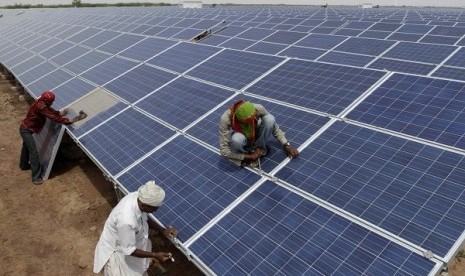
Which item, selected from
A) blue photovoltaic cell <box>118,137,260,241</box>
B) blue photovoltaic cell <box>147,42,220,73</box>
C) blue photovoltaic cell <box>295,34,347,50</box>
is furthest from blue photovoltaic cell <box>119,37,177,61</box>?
blue photovoltaic cell <box>118,137,260,241</box>

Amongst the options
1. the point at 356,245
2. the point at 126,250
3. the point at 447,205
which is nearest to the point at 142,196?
the point at 126,250

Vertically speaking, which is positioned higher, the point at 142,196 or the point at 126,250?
the point at 142,196

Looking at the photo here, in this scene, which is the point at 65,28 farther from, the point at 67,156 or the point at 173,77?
the point at 173,77

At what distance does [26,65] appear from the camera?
758 inches

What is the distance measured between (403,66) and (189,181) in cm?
838

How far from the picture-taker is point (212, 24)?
20.9 meters

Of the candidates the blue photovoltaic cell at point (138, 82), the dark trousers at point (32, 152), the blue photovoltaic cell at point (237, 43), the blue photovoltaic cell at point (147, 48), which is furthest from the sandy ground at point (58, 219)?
the blue photovoltaic cell at point (237, 43)

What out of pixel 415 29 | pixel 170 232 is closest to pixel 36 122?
pixel 170 232

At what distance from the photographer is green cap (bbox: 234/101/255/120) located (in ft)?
23.2

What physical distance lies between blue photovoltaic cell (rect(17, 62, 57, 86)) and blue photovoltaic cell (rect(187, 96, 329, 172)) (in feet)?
36.4

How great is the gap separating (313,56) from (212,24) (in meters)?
9.35

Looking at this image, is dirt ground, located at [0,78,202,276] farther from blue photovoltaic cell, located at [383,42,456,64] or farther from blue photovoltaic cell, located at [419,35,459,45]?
blue photovoltaic cell, located at [419,35,459,45]

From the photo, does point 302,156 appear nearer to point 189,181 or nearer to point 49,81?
point 189,181

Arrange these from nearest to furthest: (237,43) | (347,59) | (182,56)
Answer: (347,59) < (182,56) < (237,43)
